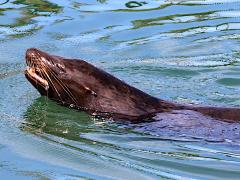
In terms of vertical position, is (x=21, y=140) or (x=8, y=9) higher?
(x=8, y=9)

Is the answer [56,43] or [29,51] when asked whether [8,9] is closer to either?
[56,43]

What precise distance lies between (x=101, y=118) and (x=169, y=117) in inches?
27.4

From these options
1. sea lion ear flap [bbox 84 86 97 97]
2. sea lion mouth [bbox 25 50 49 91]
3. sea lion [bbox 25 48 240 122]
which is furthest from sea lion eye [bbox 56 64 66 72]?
sea lion ear flap [bbox 84 86 97 97]

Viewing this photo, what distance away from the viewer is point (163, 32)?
11711 millimetres

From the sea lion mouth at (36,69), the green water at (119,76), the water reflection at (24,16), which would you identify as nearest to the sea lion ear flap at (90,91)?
the green water at (119,76)

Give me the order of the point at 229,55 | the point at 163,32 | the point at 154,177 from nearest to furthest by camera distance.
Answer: the point at 154,177
the point at 229,55
the point at 163,32

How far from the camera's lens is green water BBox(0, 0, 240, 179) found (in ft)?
22.0

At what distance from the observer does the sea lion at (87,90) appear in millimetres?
8195

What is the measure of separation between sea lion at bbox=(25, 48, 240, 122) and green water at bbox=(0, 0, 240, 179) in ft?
0.63

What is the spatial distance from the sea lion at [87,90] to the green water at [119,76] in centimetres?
19

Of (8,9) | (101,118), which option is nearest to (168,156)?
(101,118)

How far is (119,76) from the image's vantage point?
10023mm

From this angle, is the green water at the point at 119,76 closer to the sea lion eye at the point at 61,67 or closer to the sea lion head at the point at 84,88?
the sea lion head at the point at 84,88

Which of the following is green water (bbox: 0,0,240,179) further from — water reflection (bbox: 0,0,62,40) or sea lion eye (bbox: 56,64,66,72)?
sea lion eye (bbox: 56,64,66,72)
